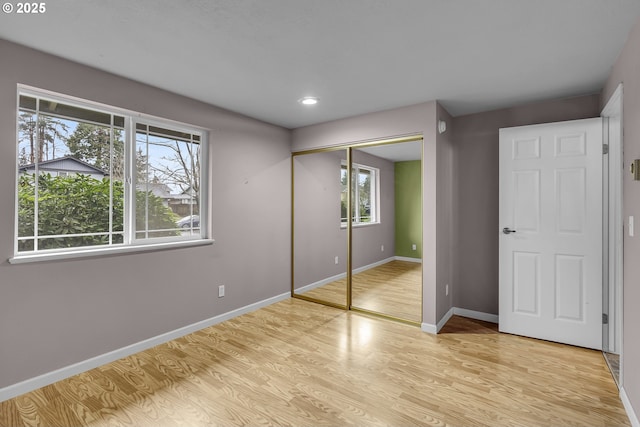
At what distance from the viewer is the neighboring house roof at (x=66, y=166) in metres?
2.30

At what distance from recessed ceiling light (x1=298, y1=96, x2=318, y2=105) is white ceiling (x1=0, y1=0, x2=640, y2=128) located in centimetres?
12

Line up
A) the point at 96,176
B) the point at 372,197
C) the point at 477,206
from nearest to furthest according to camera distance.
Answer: the point at 96,176 < the point at 477,206 < the point at 372,197

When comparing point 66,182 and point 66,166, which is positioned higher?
point 66,166

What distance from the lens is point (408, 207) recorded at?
3.70 metres

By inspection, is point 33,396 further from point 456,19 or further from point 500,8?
point 500,8

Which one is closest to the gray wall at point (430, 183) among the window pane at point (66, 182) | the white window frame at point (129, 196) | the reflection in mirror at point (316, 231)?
the reflection in mirror at point (316, 231)

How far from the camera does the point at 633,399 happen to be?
73.1 inches

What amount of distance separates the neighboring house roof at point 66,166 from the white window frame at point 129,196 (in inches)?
6.4

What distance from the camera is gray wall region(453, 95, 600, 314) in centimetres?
348

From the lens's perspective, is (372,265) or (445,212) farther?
(372,265)

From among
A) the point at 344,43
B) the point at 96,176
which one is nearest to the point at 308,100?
the point at 344,43

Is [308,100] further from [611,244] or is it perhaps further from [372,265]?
[611,244]

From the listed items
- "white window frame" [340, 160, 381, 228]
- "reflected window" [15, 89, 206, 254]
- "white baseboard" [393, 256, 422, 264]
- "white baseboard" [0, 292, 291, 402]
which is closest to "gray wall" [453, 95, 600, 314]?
"white baseboard" [393, 256, 422, 264]

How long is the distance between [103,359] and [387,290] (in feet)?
9.83
